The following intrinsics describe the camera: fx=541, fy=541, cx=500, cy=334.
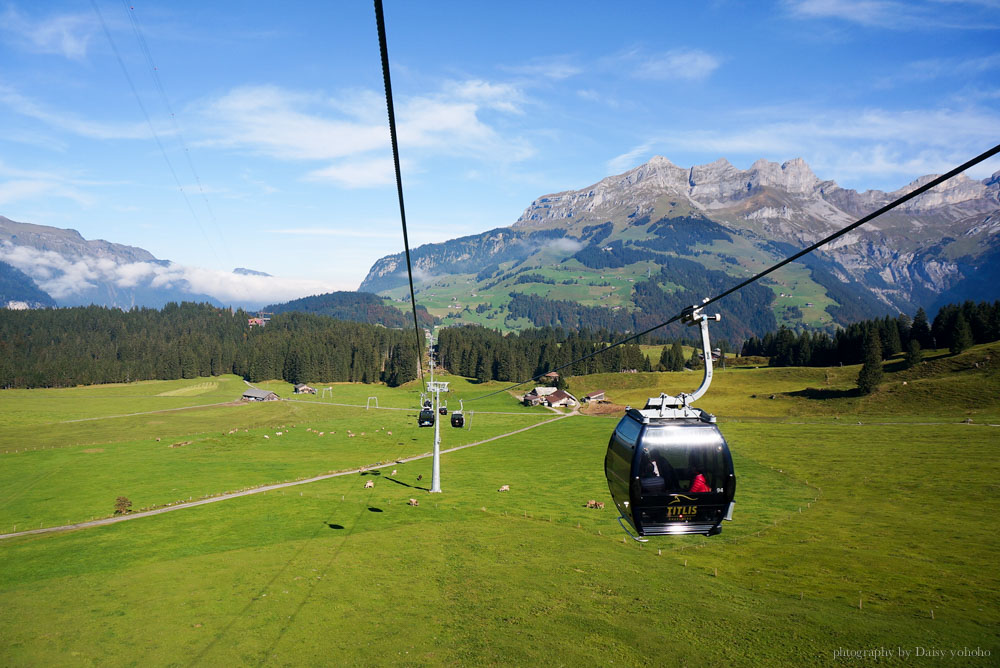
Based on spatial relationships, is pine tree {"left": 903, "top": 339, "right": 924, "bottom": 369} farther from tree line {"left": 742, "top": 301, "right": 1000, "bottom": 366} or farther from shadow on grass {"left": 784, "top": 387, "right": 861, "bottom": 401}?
shadow on grass {"left": 784, "top": 387, "right": 861, "bottom": 401}

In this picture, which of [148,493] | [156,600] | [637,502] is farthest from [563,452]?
[637,502]

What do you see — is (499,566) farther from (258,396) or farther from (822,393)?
(258,396)

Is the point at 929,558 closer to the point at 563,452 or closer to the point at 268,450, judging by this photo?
the point at 563,452

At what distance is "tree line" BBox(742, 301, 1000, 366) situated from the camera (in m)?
135

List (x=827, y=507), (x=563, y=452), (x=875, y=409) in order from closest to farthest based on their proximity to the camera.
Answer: (x=827, y=507) < (x=563, y=452) < (x=875, y=409)

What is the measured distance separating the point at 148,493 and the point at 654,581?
200 ft

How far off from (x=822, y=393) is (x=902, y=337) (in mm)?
46126

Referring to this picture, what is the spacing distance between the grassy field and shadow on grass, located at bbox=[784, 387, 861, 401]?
3645cm

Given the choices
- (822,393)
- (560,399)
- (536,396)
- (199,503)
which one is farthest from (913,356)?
(199,503)

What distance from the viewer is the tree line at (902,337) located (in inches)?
5310

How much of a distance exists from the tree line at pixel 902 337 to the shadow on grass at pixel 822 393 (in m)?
15.3

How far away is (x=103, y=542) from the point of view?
48375 millimetres

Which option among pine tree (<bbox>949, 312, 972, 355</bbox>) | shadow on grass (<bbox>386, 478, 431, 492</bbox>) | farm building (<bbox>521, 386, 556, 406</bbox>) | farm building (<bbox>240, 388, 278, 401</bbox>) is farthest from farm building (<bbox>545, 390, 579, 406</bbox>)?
pine tree (<bbox>949, 312, 972, 355</bbox>)

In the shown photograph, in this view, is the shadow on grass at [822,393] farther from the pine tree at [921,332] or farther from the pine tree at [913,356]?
the pine tree at [921,332]
